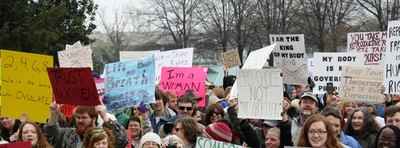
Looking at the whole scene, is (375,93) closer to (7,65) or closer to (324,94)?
(324,94)

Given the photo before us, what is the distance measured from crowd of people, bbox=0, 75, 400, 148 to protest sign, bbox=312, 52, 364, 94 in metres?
2.72

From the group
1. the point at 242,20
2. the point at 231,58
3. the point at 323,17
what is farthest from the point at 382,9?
the point at 231,58

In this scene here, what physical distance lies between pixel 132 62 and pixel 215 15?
4632 cm

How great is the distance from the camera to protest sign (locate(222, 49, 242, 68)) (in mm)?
18844

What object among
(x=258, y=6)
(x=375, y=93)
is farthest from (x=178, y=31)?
(x=375, y=93)

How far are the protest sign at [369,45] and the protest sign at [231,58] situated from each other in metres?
5.01

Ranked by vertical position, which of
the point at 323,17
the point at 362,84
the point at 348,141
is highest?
the point at 323,17

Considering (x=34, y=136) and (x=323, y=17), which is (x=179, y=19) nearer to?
(x=323, y=17)

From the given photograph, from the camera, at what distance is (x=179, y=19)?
5844cm

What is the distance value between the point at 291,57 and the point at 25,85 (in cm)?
514

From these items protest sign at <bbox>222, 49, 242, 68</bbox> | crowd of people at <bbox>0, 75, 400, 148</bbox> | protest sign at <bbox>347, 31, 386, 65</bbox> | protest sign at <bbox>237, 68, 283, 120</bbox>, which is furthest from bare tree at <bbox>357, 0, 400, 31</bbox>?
protest sign at <bbox>237, 68, 283, 120</bbox>

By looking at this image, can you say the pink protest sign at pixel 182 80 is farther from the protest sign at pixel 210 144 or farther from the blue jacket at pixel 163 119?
the protest sign at pixel 210 144

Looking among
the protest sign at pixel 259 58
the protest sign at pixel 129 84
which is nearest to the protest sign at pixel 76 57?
the protest sign at pixel 129 84

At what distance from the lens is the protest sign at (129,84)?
945 centimetres
